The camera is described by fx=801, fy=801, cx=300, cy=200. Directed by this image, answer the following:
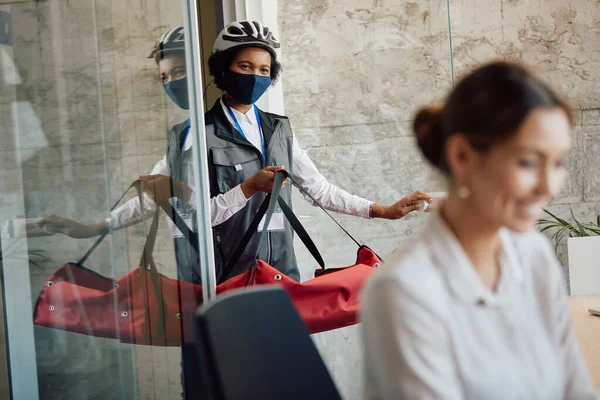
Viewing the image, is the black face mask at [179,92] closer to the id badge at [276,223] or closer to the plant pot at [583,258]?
the id badge at [276,223]

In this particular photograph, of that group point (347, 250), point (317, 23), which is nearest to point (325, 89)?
point (317, 23)

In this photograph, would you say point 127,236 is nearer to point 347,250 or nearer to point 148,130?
point 148,130

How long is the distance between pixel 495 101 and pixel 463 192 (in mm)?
124

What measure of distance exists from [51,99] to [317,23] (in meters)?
2.40

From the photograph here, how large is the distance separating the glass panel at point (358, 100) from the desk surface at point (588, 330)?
5.15ft

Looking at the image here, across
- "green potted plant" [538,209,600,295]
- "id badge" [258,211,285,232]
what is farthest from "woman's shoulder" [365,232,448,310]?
"green potted plant" [538,209,600,295]

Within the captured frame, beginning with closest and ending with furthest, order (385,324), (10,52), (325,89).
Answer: (385,324) < (10,52) < (325,89)

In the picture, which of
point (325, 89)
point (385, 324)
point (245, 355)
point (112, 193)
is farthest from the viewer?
point (325, 89)

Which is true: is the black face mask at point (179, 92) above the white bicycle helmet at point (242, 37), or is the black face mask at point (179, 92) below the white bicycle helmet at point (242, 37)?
below

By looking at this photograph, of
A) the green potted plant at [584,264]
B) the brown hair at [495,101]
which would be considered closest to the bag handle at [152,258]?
the brown hair at [495,101]

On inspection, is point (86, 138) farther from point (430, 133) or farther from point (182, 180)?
point (430, 133)

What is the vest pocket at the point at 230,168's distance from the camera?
8.91ft

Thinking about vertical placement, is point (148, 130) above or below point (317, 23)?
below

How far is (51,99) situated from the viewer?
A: 2.00 meters
